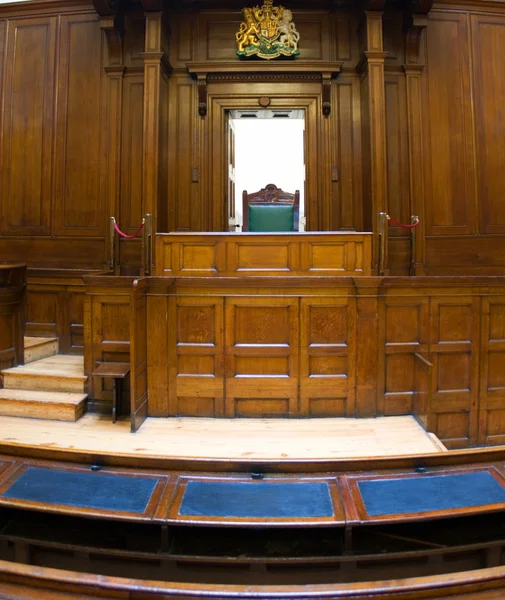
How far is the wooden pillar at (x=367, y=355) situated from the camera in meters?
3.60

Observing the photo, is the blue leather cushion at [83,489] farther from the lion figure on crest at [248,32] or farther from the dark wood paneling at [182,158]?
the lion figure on crest at [248,32]

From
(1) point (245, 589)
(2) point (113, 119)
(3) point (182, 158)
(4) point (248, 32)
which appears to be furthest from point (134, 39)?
(1) point (245, 589)

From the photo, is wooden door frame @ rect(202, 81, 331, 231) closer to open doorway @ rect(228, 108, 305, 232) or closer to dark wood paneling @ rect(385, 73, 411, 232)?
dark wood paneling @ rect(385, 73, 411, 232)

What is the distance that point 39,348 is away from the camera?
458 cm

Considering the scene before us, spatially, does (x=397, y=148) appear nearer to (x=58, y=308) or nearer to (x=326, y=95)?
(x=326, y=95)

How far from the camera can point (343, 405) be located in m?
3.63

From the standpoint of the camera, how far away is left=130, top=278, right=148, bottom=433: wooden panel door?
331cm

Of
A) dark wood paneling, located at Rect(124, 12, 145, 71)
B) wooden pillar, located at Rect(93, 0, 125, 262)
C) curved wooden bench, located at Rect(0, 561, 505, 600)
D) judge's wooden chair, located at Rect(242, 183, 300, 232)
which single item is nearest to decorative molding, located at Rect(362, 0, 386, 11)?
judge's wooden chair, located at Rect(242, 183, 300, 232)

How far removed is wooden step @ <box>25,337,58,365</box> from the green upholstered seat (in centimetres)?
245

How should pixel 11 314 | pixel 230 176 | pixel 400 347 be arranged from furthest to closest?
pixel 230 176
pixel 11 314
pixel 400 347

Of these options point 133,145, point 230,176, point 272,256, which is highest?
point 133,145

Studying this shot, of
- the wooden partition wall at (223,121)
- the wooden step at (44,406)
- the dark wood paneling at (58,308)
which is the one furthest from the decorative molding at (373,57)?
the wooden step at (44,406)

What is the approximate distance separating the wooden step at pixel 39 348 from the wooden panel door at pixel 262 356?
2133 mm

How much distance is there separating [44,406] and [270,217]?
279cm
